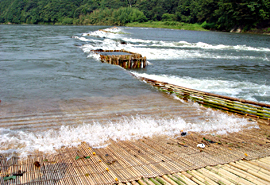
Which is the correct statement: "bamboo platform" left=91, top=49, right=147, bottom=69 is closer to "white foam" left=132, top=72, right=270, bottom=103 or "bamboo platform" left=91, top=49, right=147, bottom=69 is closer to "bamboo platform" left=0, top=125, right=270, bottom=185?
"white foam" left=132, top=72, right=270, bottom=103

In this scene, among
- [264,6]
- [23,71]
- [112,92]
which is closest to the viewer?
[112,92]

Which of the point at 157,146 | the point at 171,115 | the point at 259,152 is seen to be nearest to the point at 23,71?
the point at 171,115

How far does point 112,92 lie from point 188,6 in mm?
120124

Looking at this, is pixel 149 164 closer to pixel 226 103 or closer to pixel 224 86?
pixel 226 103

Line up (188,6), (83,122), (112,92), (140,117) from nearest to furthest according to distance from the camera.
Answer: (83,122)
(140,117)
(112,92)
(188,6)

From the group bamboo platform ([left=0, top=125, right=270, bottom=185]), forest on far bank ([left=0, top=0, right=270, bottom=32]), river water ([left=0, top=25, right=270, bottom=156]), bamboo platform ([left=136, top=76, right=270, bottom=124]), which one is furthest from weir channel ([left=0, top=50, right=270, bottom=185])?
forest on far bank ([left=0, top=0, right=270, bottom=32])

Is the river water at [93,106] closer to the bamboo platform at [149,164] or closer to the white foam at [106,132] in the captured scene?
the white foam at [106,132]

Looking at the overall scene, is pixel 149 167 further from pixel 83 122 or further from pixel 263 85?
pixel 263 85

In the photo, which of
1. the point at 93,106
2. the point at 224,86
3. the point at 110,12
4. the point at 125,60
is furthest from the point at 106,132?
the point at 110,12

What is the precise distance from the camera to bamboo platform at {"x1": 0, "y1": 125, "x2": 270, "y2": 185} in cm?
446

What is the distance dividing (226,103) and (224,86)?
18.9 ft

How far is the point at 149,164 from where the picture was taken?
198 inches

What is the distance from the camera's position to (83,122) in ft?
24.6

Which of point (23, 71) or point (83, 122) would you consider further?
point (23, 71)
